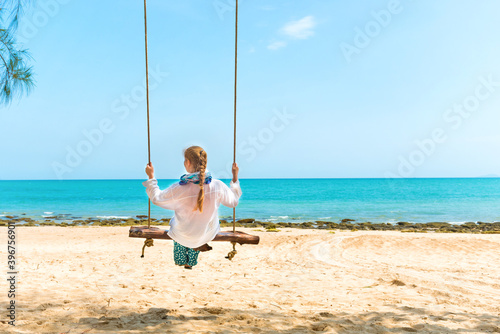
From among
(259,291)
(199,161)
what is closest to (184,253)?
(199,161)

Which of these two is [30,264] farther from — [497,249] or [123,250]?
[497,249]

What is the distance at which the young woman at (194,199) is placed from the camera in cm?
379

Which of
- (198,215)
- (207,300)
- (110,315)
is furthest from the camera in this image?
(207,300)

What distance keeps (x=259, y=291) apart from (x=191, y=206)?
313 cm

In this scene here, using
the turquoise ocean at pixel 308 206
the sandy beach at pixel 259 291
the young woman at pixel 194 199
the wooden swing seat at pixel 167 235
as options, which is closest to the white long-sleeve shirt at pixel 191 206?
the young woman at pixel 194 199

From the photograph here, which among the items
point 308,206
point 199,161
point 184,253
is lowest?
point 308,206

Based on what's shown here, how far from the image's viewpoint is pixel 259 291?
6.52 metres

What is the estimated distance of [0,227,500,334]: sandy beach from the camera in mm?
4750

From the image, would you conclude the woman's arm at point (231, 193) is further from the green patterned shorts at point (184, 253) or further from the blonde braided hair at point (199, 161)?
the green patterned shorts at point (184, 253)

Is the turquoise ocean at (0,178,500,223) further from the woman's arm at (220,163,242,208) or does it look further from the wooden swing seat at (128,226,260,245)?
the woman's arm at (220,163,242,208)

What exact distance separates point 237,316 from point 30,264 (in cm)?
528

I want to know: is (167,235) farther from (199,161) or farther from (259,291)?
(259,291)

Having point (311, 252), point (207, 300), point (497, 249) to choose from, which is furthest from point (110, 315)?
point (497, 249)

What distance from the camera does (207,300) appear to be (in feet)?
19.2
